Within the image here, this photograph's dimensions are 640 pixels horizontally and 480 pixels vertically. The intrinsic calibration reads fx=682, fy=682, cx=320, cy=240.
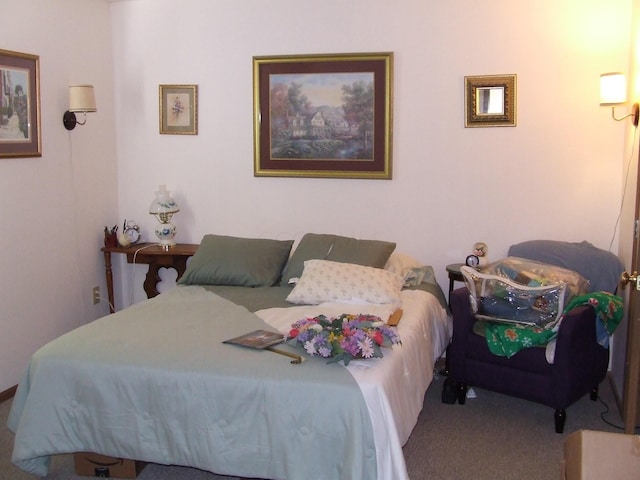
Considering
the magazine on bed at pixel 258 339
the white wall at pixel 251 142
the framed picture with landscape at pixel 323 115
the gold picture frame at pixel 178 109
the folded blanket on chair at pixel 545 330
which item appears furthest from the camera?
the gold picture frame at pixel 178 109

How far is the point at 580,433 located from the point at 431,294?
259 cm

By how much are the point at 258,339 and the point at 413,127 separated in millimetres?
2070

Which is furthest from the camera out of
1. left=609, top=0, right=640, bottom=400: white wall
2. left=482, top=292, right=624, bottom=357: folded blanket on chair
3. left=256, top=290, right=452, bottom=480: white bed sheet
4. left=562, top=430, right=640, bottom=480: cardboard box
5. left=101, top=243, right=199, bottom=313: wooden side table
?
left=101, top=243, right=199, bottom=313: wooden side table

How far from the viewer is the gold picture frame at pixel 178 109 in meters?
4.89

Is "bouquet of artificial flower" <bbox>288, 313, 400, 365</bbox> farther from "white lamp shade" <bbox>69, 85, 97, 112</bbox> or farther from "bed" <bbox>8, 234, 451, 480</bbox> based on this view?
"white lamp shade" <bbox>69, 85, 97, 112</bbox>

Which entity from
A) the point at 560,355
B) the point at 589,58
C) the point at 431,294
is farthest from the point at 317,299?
the point at 589,58

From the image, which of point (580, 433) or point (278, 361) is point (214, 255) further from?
point (580, 433)

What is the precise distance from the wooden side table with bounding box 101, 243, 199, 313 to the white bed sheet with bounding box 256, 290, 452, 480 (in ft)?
4.29

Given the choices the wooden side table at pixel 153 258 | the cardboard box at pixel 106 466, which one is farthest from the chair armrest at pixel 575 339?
the wooden side table at pixel 153 258

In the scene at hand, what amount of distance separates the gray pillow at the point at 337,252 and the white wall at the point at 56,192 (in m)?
1.49

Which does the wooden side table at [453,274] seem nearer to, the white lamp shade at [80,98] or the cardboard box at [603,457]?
the white lamp shade at [80,98]

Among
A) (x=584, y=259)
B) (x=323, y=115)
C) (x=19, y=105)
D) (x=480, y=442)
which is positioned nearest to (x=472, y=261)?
(x=584, y=259)

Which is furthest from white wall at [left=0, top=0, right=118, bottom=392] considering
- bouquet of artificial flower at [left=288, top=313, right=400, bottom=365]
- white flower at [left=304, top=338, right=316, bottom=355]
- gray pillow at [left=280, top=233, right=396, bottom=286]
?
white flower at [left=304, top=338, right=316, bottom=355]

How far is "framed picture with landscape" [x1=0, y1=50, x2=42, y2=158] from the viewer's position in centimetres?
392
